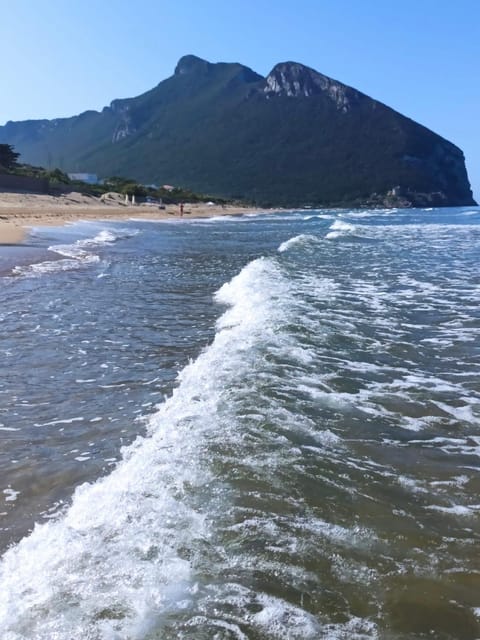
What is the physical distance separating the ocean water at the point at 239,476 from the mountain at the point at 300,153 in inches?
5447

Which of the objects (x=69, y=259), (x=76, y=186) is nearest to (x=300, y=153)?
(x=76, y=186)

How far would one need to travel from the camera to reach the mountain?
6294 inches

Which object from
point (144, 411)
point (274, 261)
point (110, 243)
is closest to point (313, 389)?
point (144, 411)

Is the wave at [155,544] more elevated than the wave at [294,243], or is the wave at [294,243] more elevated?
the wave at [294,243]

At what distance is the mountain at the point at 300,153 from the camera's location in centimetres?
15988

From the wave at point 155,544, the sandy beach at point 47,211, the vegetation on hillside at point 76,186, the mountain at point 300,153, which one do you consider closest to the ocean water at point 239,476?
the wave at point 155,544

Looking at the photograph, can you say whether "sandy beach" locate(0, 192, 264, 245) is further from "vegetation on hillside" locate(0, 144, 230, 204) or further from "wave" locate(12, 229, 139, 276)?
"vegetation on hillside" locate(0, 144, 230, 204)

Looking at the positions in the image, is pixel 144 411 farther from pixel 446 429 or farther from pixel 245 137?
pixel 245 137

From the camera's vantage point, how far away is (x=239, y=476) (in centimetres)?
398

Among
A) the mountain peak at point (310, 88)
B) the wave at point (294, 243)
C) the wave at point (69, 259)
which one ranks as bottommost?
the wave at point (69, 259)

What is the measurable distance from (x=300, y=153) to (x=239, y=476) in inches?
6963

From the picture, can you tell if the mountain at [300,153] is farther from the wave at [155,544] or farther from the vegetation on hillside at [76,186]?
the wave at [155,544]

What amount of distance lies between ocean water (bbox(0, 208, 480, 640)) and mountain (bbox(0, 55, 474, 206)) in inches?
5447

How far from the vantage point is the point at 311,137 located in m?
179
